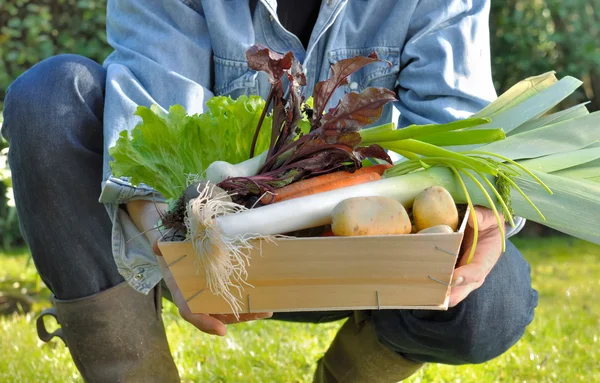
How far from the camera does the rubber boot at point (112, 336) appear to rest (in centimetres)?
213

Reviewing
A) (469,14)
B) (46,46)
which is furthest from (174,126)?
(46,46)

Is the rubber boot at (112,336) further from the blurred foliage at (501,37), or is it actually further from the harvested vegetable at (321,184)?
the blurred foliage at (501,37)

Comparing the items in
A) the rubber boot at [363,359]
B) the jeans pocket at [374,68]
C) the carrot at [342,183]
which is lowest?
the rubber boot at [363,359]

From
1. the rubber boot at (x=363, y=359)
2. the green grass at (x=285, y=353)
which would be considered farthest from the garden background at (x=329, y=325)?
A: the rubber boot at (x=363, y=359)

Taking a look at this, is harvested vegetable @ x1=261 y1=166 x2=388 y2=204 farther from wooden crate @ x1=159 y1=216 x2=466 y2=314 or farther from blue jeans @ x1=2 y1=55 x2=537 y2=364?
blue jeans @ x1=2 y1=55 x2=537 y2=364

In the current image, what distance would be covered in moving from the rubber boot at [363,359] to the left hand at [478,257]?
598 millimetres

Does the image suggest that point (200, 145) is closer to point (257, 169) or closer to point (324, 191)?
point (257, 169)

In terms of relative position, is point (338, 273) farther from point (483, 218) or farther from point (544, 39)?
point (544, 39)

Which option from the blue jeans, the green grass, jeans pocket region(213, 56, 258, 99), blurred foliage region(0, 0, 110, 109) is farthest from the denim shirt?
blurred foliage region(0, 0, 110, 109)

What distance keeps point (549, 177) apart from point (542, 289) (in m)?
2.49

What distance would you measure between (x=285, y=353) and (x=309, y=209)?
60.1 inches

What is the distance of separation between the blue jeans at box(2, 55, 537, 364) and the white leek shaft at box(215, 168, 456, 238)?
50 cm

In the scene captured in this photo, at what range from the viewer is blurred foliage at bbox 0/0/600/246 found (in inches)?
204

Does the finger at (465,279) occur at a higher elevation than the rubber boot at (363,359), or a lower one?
higher
